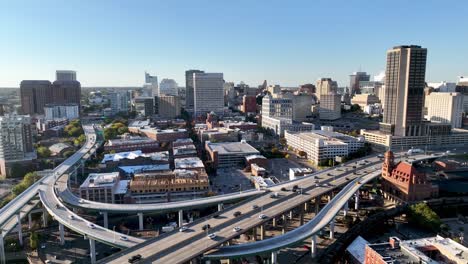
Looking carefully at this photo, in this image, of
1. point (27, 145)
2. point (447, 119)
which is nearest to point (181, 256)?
point (27, 145)

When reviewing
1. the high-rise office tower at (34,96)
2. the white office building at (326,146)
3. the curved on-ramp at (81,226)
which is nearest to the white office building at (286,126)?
the white office building at (326,146)

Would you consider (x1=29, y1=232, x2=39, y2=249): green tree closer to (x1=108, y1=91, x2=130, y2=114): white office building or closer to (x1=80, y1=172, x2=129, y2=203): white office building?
(x1=80, y1=172, x2=129, y2=203): white office building

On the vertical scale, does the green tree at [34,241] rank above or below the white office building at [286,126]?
below

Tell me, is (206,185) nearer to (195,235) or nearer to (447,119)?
(195,235)

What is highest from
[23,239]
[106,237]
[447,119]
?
[447,119]

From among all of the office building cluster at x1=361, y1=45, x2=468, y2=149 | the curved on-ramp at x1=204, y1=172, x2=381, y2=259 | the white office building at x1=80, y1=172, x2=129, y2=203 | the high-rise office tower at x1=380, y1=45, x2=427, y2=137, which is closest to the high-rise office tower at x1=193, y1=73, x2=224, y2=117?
the office building cluster at x1=361, y1=45, x2=468, y2=149

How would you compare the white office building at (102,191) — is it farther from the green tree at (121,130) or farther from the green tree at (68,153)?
the green tree at (121,130)
